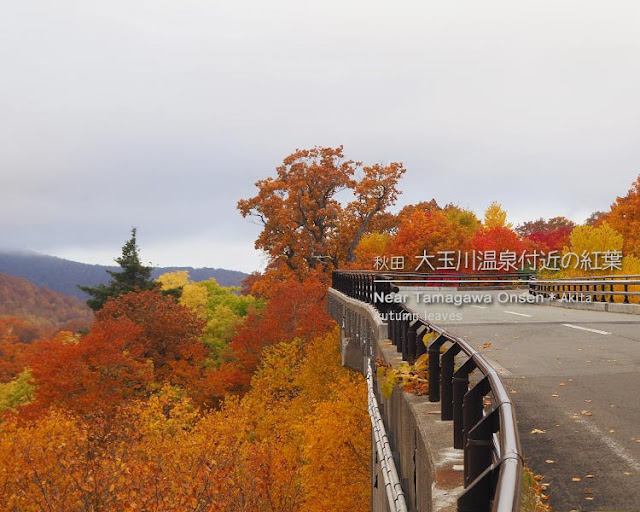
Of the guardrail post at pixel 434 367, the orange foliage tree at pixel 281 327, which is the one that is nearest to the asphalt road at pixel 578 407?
the guardrail post at pixel 434 367

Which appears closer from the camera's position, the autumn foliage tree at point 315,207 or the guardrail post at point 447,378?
the guardrail post at point 447,378

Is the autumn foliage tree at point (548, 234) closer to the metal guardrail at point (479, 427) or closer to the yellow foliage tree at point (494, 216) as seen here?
the yellow foliage tree at point (494, 216)

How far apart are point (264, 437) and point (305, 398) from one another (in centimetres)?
382

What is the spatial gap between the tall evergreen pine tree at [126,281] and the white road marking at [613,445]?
177 feet

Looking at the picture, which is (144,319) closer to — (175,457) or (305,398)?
(305,398)

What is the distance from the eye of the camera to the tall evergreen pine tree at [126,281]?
187 feet

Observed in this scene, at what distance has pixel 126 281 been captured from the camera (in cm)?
5866

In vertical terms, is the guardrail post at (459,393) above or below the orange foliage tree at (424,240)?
below

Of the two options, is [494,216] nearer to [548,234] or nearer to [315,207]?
[548,234]

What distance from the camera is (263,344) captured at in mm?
47156

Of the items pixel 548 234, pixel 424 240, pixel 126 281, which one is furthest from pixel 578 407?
pixel 548 234

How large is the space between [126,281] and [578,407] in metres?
56.4

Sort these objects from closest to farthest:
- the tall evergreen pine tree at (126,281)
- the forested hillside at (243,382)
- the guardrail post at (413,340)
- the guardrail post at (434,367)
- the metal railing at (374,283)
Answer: the guardrail post at (434,367) → the guardrail post at (413,340) → the metal railing at (374,283) → the forested hillside at (243,382) → the tall evergreen pine tree at (126,281)

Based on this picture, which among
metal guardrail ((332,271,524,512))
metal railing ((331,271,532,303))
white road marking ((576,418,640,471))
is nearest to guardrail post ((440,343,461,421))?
metal guardrail ((332,271,524,512))
